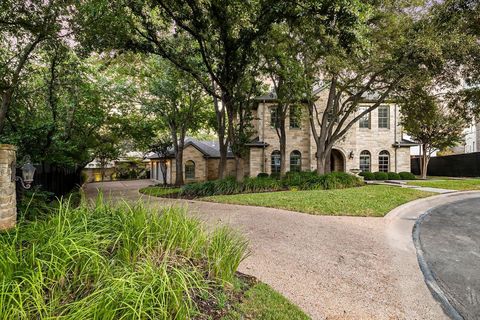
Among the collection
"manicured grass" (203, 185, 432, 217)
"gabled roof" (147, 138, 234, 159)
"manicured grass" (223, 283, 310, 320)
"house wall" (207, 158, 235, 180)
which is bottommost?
"manicured grass" (223, 283, 310, 320)

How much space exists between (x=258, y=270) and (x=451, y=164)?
24304mm

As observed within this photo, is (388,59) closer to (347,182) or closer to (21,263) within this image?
(347,182)

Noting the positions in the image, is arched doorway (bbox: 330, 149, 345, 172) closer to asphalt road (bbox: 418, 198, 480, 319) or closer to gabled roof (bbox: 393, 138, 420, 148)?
gabled roof (bbox: 393, 138, 420, 148)

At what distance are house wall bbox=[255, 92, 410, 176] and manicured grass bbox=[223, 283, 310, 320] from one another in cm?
1550

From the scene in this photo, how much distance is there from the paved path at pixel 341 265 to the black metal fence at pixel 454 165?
686 inches

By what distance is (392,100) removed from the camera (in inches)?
561

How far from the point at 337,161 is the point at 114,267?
20.2 metres

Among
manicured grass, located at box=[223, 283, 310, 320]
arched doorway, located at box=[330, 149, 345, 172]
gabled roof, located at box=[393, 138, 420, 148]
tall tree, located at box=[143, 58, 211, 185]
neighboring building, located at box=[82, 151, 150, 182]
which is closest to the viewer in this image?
manicured grass, located at box=[223, 283, 310, 320]

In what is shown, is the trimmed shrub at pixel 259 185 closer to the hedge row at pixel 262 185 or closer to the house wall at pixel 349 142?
the hedge row at pixel 262 185

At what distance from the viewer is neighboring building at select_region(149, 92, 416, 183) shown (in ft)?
60.1

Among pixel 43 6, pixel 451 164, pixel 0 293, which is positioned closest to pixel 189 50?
pixel 43 6

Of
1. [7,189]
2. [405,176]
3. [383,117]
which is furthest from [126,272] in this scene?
[383,117]

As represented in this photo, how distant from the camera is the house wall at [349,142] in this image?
18375mm

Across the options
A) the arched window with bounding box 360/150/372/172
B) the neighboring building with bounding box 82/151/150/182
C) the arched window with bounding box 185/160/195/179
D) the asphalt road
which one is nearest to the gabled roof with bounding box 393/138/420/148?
the arched window with bounding box 360/150/372/172
